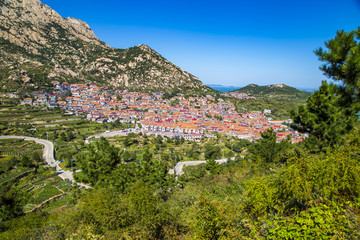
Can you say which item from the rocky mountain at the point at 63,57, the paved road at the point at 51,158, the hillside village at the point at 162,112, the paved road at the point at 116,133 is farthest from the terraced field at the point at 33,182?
the rocky mountain at the point at 63,57

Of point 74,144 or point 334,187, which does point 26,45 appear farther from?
point 334,187

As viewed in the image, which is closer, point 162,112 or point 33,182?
point 33,182

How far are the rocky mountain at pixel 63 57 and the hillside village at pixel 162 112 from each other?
35.7ft

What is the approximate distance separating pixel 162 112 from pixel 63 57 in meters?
60.1

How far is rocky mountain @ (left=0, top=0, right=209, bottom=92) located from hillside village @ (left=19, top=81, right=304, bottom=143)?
35.7 ft

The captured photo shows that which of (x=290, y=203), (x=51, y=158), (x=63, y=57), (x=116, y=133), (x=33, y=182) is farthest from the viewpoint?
(x=63, y=57)

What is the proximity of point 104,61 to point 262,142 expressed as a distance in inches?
3711

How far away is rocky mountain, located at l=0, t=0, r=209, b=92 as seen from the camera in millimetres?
68062

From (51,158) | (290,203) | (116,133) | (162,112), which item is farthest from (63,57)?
(290,203)

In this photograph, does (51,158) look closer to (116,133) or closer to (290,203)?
(116,133)

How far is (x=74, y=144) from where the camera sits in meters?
35.0

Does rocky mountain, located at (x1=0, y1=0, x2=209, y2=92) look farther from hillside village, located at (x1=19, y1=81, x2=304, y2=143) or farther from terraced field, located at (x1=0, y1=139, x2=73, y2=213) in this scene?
terraced field, located at (x1=0, y1=139, x2=73, y2=213)

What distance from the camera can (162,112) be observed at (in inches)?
2510

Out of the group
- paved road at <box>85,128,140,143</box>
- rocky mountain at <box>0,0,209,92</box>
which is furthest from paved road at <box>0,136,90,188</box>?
rocky mountain at <box>0,0,209,92</box>
